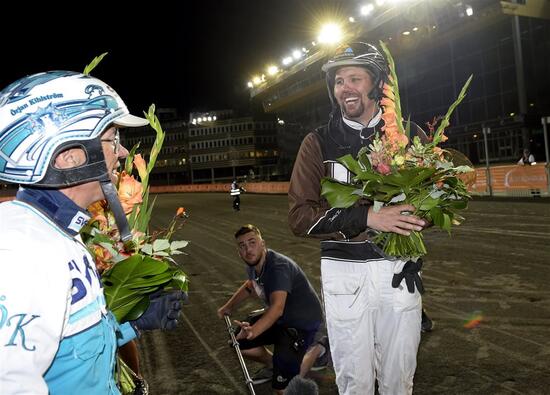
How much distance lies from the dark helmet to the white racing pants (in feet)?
3.60

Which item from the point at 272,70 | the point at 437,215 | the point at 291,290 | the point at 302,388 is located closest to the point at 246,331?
the point at 291,290

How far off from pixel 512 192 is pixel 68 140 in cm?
2168

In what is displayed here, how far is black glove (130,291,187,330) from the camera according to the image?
2342mm

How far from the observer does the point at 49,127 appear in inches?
64.2

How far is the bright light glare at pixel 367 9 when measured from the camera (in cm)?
4403

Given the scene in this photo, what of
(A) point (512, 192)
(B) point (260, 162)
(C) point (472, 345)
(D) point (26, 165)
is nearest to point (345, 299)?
(D) point (26, 165)

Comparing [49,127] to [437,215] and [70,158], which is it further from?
[437,215]

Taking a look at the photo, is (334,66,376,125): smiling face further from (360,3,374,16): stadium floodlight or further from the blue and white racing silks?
(360,3,374,16): stadium floodlight

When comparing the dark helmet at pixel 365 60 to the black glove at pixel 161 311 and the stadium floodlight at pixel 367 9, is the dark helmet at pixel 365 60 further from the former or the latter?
the stadium floodlight at pixel 367 9

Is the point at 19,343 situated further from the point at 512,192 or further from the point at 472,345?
the point at 512,192

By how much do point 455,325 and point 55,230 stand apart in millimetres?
5397

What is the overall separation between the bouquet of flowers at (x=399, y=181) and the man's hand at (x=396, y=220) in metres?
0.05

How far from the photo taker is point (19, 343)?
1244 millimetres

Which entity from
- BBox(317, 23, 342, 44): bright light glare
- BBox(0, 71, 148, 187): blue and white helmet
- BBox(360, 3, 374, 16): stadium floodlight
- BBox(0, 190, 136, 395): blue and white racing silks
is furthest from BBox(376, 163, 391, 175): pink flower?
BBox(317, 23, 342, 44): bright light glare
